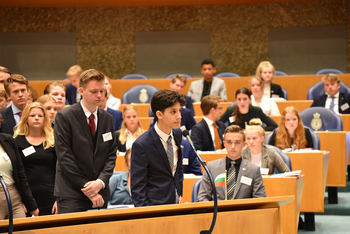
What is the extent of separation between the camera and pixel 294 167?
4.02 metres

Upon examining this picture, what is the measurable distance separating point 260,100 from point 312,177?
6.70 feet

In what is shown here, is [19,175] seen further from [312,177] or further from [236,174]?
[312,177]

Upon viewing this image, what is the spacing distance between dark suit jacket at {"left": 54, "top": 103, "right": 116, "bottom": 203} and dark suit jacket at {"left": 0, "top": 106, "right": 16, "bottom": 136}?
90 cm

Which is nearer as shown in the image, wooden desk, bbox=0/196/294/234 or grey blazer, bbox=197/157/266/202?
wooden desk, bbox=0/196/294/234

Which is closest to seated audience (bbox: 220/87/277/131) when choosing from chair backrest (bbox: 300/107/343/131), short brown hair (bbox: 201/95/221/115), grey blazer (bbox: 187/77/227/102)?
chair backrest (bbox: 300/107/343/131)

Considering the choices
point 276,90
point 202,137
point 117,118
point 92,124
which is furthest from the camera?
point 276,90

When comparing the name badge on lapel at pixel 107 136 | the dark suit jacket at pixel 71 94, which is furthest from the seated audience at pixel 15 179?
the dark suit jacket at pixel 71 94

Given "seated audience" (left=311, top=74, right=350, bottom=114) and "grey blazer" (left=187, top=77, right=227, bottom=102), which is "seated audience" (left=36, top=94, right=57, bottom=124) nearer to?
"grey blazer" (left=187, top=77, right=227, bottom=102)

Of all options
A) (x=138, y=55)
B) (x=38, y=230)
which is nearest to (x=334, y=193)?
(x=38, y=230)

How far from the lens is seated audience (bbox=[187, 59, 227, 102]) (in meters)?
6.64

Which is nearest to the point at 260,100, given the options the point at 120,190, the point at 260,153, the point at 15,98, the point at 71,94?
the point at 260,153

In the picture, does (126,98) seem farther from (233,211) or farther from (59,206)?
(233,211)

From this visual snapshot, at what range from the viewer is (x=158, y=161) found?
2309 mm

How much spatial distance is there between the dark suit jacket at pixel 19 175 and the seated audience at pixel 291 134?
269 cm
